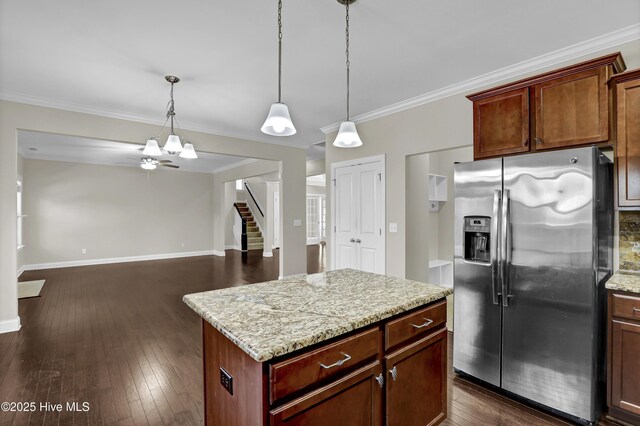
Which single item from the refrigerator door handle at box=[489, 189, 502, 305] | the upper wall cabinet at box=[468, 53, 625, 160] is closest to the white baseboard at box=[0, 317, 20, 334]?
the refrigerator door handle at box=[489, 189, 502, 305]

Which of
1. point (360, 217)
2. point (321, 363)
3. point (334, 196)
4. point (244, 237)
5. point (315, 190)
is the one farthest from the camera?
point (315, 190)

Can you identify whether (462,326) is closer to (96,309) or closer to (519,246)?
(519,246)

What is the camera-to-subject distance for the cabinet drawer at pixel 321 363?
1103 millimetres

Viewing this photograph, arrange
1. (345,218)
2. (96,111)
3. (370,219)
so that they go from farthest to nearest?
(345,218)
(370,219)
(96,111)

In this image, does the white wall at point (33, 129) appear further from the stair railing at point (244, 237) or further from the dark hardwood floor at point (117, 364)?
the stair railing at point (244, 237)

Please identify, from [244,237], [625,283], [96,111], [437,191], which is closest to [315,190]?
[244,237]

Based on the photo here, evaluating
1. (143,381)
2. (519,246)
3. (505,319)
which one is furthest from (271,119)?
(143,381)

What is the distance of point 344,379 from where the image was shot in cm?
130

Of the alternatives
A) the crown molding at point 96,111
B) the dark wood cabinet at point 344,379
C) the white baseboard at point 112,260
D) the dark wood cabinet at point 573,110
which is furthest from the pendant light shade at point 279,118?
the white baseboard at point 112,260

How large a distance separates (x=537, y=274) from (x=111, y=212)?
9497 millimetres

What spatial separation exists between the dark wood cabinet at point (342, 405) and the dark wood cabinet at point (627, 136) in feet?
7.00

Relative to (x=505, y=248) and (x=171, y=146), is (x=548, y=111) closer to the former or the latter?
(x=505, y=248)

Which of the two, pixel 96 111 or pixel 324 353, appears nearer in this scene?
pixel 324 353

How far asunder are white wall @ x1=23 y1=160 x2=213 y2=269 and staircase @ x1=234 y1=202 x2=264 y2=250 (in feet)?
4.39
